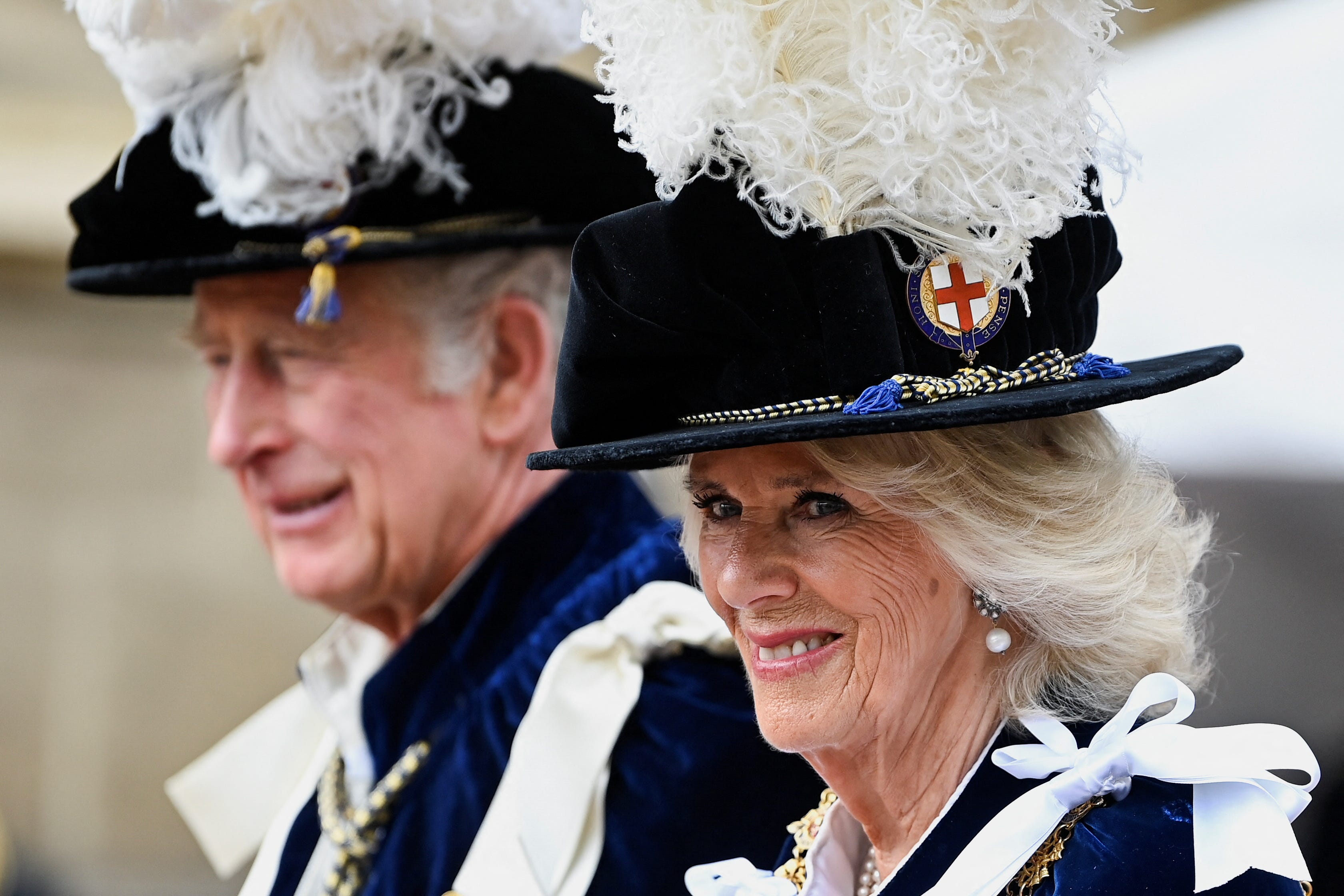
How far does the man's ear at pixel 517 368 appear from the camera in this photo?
2943mm

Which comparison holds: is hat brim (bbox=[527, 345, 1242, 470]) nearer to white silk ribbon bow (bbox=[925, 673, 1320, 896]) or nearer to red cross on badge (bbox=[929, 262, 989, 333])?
red cross on badge (bbox=[929, 262, 989, 333])

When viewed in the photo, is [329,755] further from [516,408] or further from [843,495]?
[843,495]

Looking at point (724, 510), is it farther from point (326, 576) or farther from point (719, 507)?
point (326, 576)

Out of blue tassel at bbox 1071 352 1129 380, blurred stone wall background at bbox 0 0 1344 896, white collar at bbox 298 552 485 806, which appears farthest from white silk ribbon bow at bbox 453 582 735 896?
blurred stone wall background at bbox 0 0 1344 896

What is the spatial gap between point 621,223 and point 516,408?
4.40 feet

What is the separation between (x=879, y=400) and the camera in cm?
149

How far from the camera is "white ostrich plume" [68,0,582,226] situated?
2.61 metres

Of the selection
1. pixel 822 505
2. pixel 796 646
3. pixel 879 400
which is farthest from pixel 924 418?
pixel 796 646

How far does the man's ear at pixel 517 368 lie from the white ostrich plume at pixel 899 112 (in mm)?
1406

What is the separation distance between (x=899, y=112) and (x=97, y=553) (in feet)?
24.1

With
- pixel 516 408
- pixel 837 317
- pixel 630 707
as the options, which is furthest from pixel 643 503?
pixel 837 317

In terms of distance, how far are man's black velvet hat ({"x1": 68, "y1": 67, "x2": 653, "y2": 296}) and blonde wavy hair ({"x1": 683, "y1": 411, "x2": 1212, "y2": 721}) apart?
4.28 feet

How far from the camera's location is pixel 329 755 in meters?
3.01

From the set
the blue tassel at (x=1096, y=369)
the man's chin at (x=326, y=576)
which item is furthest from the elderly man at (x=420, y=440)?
the blue tassel at (x=1096, y=369)
